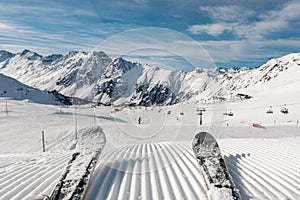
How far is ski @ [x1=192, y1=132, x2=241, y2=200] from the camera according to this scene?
17.6 ft

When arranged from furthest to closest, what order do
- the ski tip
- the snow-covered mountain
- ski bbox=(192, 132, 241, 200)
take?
the snow-covered mountain
the ski tip
ski bbox=(192, 132, 241, 200)

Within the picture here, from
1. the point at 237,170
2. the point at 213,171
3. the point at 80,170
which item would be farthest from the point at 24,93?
the point at 213,171

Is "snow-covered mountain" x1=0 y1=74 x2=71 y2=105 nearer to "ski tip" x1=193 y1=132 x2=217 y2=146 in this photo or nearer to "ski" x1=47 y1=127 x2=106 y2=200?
"ski" x1=47 y1=127 x2=106 y2=200

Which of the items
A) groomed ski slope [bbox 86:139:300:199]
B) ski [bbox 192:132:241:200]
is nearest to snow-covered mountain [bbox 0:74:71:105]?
groomed ski slope [bbox 86:139:300:199]

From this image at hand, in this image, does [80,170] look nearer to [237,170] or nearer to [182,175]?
[182,175]

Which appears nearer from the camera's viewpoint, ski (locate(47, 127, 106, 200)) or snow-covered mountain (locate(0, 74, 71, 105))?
ski (locate(47, 127, 106, 200))

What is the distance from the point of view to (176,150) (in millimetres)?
9508

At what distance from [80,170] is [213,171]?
329cm

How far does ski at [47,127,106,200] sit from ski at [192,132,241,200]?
9.22ft

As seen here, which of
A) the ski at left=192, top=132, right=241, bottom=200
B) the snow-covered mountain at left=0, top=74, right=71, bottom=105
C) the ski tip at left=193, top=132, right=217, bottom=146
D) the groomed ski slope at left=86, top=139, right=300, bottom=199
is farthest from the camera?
the snow-covered mountain at left=0, top=74, right=71, bottom=105

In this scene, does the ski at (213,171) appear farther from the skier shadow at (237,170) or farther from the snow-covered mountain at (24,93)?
the snow-covered mountain at (24,93)

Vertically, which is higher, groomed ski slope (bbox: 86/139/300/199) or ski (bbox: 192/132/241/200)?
ski (bbox: 192/132/241/200)

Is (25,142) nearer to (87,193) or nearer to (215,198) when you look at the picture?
(87,193)

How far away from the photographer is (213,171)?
6191mm
